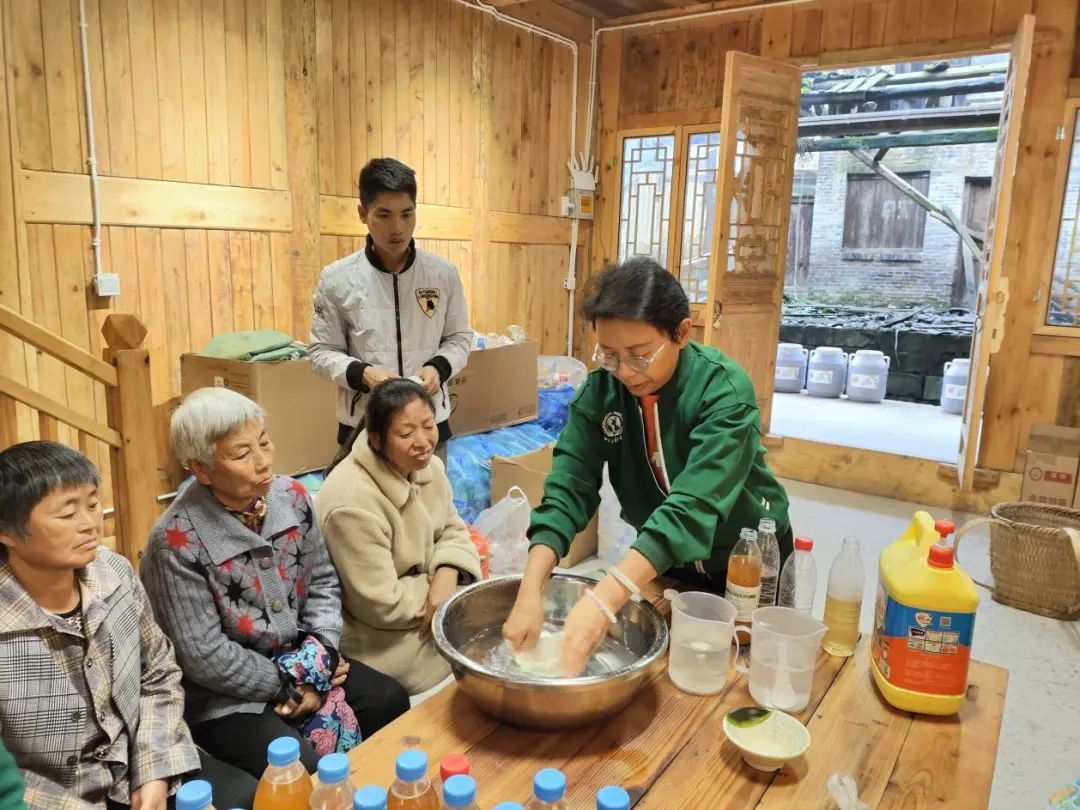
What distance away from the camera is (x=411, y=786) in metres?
0.86

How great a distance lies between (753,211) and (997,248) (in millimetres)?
1344

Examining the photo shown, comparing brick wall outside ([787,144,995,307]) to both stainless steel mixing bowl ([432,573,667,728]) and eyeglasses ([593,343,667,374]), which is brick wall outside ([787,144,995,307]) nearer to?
eyeglasses ([593,343,667,374])

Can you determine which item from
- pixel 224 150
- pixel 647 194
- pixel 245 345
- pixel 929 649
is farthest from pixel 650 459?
pixel 647 194

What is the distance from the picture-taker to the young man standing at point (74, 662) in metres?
1.19

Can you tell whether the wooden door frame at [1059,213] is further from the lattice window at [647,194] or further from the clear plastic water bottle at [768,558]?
the clear plastic water bottle at [768,558]

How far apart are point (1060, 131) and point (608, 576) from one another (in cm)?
401

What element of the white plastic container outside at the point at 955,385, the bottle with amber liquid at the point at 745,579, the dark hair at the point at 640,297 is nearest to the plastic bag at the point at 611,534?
the bottle with amber liquid at the point at 745,579

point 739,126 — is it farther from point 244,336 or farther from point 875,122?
point 875,122

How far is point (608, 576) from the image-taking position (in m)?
1.21

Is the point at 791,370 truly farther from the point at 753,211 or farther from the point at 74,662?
the point at 74,662

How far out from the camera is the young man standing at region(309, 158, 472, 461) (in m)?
2.42

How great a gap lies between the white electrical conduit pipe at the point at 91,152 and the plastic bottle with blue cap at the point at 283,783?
2.69 metres

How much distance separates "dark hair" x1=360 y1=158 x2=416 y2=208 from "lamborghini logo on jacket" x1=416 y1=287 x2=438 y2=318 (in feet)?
1.21

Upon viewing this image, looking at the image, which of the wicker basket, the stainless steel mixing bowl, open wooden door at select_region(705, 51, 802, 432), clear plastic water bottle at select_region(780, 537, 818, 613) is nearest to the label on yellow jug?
clear plastic water bottle at select_region(780, 537, 818, 613)
